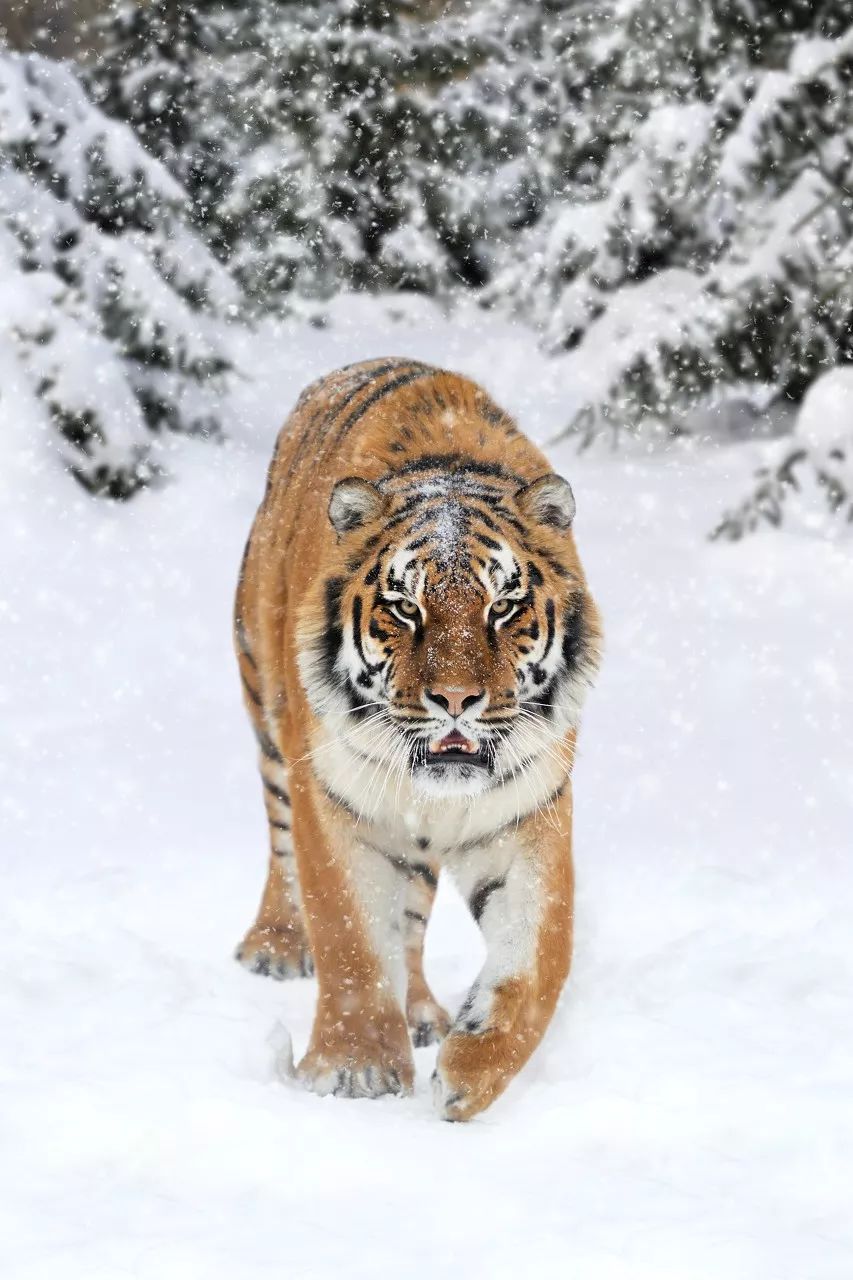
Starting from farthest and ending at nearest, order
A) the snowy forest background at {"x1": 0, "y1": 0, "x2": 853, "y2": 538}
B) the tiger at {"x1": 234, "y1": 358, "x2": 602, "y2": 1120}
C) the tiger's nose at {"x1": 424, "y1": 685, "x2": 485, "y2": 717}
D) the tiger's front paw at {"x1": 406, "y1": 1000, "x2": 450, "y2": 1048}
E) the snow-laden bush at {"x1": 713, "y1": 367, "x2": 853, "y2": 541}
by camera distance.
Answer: the snowy forest background at {"x1": 0, "y1": 0, "x2": 853, "y2": 538}, the snow-laden bush at {"x1": 713, "y1": 367, "x2": 853, "y2": 541}, the tiger's front paw at {"x1": 406, "y1": 1000, "x2": 450, "y2": 1048}, the tiger at {"x1": 234, "y1": 358, "x2": 602, "y2": 1120}, the tiger's nose at {"x1": 424, "y1": 685, "x2": 485, "y2": 717}

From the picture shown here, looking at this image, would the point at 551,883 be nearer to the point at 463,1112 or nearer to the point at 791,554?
the point at 463,1112

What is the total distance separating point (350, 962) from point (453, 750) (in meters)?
0.61

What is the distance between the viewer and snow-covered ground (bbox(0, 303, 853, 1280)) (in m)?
2.76

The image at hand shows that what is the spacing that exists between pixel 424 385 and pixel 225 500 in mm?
5220

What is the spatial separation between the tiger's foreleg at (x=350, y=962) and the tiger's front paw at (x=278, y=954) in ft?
2.89

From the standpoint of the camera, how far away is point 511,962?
138 inches

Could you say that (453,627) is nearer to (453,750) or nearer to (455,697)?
(455,697)

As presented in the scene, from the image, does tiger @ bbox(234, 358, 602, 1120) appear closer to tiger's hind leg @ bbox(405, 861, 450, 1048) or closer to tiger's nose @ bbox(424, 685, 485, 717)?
tiger's nose @ bbox(424, 685, 485, 717)

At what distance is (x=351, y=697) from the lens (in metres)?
3.53

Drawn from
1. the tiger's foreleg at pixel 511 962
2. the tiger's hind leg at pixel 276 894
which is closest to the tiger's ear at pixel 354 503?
the tiger's foreleg at pixel 511 962

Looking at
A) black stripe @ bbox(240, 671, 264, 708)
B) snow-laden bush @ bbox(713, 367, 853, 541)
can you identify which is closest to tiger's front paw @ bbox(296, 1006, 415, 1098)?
black stripe @ bbox(240, 671, 264, 708)

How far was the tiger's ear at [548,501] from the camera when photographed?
11.7 ft

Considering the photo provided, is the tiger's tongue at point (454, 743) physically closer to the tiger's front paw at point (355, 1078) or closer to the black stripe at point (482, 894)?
the black stripe at point (482, 894)

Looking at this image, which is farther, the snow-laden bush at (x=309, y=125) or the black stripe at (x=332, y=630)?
the snow-laden bush at (x=309, y=125)
